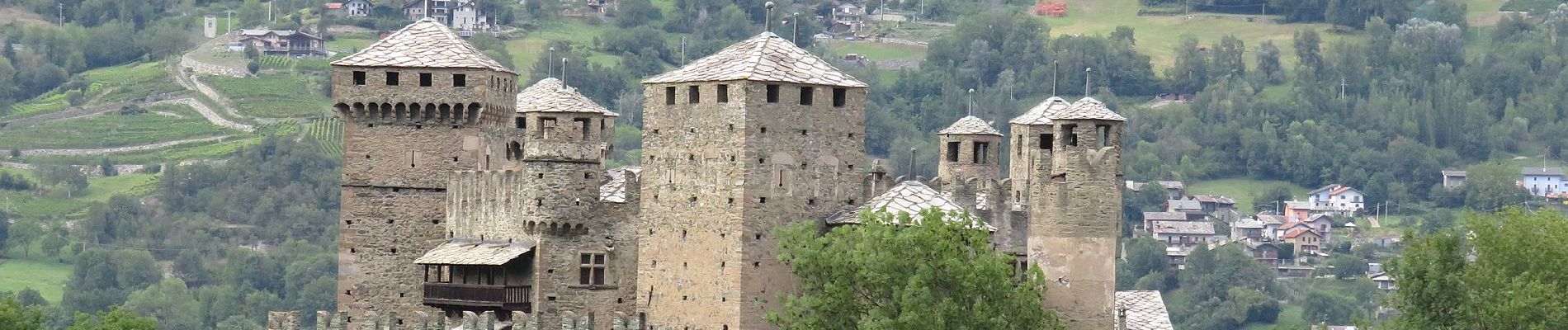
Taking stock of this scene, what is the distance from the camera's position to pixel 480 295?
2790 inches

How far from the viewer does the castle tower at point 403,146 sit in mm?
74812

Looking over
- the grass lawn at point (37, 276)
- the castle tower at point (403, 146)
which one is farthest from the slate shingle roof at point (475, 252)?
the grass lawn at point (37, 276)

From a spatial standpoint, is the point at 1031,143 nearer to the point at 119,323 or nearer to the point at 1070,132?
the point at 1070,132

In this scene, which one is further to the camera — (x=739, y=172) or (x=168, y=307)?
(x=168, y=307)

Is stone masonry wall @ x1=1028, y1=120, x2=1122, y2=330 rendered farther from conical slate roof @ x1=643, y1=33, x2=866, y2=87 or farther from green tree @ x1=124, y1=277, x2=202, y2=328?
green tree @ x1=124, y1=277, x2=202, y2=328

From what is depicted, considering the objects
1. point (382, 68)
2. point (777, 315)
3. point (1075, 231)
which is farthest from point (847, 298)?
point (382, 68)

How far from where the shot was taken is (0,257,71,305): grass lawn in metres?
180

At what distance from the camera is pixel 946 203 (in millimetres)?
65375

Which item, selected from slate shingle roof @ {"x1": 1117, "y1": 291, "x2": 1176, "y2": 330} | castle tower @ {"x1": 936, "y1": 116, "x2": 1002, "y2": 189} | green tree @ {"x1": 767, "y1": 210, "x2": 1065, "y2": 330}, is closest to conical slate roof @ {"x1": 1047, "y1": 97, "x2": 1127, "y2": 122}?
green tree @ {"x1": 767, "y1": 210, "x2": 1065, "y2": 330}

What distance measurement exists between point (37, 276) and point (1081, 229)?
429ft

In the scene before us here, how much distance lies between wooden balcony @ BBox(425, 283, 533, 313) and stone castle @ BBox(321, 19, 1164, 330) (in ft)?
0.13

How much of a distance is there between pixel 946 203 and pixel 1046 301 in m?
2.97

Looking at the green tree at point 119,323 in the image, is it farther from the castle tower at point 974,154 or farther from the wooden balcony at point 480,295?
the castle tower at point 974,154

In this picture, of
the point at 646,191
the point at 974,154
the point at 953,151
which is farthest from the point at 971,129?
the point at 646,191
